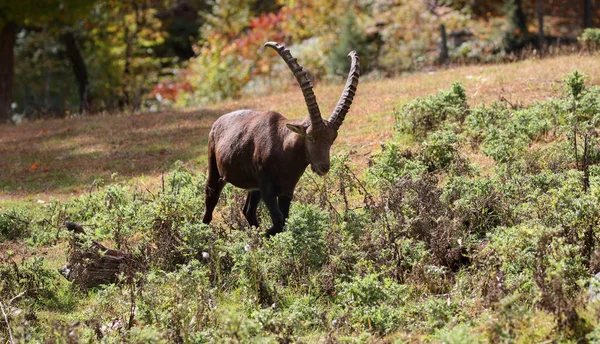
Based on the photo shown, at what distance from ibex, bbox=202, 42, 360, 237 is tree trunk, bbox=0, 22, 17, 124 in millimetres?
15437

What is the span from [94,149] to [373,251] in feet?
33.8

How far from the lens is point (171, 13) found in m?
40.0

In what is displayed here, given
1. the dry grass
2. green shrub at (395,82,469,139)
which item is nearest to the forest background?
the dry grass

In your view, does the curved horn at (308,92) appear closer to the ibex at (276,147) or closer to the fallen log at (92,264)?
the ibex at (276,147)

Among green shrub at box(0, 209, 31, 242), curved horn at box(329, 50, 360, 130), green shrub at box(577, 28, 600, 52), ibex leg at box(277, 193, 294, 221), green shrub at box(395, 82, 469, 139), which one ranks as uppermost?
curved horn at box(329, 50, 360, 130)

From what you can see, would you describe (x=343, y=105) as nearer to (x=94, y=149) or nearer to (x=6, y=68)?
(x=94, y=149)

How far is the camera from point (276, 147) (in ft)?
32.9

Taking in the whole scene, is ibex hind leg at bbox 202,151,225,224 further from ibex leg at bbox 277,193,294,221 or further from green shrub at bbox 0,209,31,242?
green shrub at bbox 0,209,31,242

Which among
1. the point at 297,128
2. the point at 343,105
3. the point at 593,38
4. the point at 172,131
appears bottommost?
the point at 172,131

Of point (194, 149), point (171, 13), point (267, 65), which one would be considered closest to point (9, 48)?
point (267, 65)

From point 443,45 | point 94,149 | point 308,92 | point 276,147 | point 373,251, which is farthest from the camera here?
point 443,45

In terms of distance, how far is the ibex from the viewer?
9.67m

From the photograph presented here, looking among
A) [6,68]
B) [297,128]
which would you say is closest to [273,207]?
[297,128]

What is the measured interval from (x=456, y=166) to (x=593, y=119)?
7.58 feet
